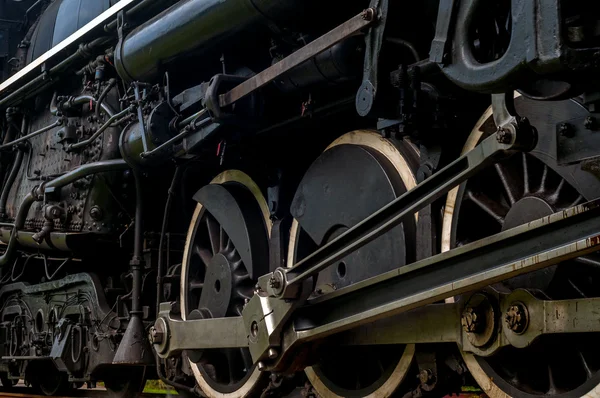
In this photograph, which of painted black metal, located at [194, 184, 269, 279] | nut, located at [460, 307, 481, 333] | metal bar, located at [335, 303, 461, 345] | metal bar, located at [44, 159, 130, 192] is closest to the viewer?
nut, located at [460, 307, 481, 333]

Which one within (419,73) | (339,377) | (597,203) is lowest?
(339,377)

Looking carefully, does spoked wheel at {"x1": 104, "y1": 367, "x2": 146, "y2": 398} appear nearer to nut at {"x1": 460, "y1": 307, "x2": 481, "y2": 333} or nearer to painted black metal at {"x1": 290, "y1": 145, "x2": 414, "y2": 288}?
painted black metal at {"x1": 290, "y1": 145, "x2": 414, "y2": 288}

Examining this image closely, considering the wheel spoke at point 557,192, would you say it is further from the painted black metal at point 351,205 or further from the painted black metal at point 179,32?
the painted black metal at point 179,32

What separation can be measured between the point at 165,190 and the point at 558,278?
3324 mm

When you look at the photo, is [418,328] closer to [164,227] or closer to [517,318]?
[517,318]

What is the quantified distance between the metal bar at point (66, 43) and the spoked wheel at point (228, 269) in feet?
4.24

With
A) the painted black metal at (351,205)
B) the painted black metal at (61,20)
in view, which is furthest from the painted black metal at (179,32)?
the painted black metal at (61,20)

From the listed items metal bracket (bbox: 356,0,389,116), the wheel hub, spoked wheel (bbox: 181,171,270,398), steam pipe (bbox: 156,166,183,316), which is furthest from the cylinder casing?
the wheel hub

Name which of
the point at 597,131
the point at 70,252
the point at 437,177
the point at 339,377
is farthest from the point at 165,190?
the point at 597,131

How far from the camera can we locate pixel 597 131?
2.20 metres

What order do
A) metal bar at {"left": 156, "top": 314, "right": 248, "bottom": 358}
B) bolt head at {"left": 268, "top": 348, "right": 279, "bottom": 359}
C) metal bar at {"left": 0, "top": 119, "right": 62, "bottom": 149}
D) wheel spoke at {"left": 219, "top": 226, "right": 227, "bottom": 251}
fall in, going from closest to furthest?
bolt head at {"left": 268, "top": 348, "right": 279, "bottom": 359}, metal bar at {"left": 156, "top": 314, "right": 248, "bottom": 358}, wheel spoke at {"left": 219, "top": 226, "right": 227, "bottom": 251}, metal bar at {"left": 0, "top": 119, "right": 62, "bottom": 149}

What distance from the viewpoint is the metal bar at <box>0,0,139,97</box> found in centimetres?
487

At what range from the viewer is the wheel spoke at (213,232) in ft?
14.8

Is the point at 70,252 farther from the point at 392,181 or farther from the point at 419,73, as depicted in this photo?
the point at 419,73
